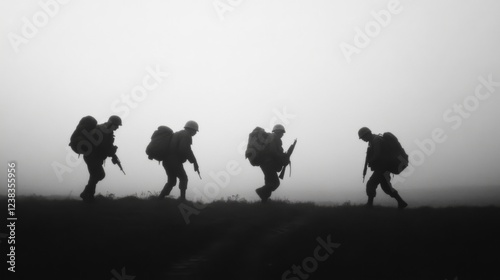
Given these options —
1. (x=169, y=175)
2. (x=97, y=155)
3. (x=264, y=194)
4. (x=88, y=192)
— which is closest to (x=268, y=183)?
(x=264, y=194)

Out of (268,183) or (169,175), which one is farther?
(268,183)

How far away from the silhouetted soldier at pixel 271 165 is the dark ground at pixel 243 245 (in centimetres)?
320

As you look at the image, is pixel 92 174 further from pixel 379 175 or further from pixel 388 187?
pixel 388 187

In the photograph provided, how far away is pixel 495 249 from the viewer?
7.32 meters

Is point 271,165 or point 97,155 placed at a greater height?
point 271,165

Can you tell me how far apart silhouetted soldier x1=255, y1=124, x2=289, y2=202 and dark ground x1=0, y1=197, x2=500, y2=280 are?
10.5ft

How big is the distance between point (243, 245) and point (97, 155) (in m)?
5.81

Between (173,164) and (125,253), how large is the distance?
5559mm

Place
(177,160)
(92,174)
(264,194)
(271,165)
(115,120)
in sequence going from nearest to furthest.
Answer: (92,174)
(115,120)
(177,160)
(264,194)
(271,165)

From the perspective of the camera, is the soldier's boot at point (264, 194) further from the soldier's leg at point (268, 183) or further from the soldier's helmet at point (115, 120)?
the soldier's helmet at point (115, 120)

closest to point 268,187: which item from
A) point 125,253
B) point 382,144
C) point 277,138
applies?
point 277,138

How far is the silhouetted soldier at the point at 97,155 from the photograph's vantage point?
10.7 meters

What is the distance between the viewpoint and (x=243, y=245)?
322 inches

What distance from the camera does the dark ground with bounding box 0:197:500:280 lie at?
643cm
